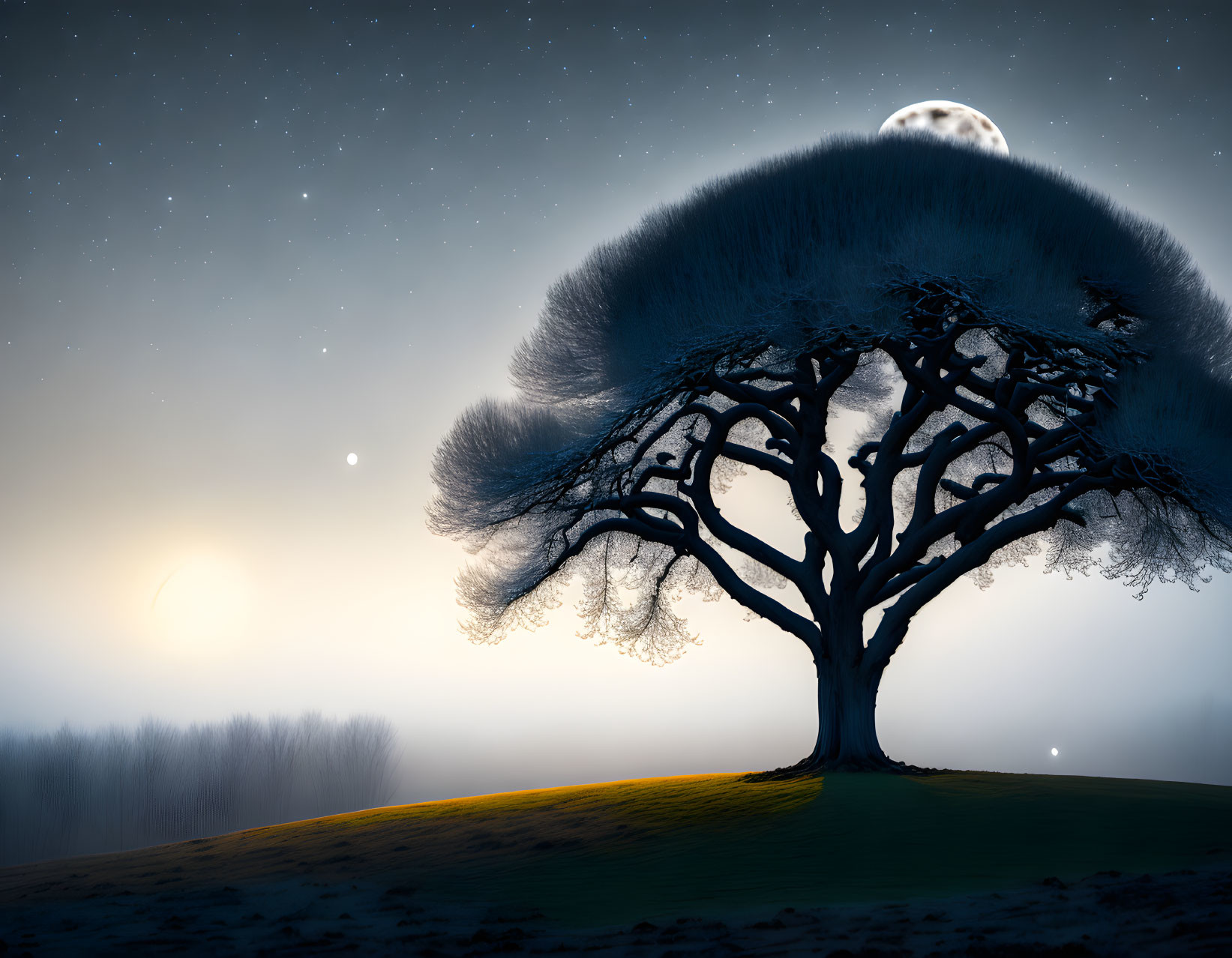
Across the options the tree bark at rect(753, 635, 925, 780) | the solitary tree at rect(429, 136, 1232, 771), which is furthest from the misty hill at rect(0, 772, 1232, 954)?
the solitary tree at rect(429, 136, 1232, 771)

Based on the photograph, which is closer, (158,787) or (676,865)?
(676,865)

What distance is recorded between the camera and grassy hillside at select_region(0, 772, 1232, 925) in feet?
28.8

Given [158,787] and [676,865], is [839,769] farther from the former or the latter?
[158,787]

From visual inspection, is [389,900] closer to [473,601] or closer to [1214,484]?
[473,601]

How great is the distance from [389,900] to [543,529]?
7728mm

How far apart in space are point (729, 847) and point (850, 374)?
8145 mm

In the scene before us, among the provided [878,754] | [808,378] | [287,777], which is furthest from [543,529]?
[287,777]

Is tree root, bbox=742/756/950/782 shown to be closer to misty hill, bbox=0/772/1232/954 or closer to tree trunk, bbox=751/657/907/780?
→ tree trunk, bbox=751/657/907/780

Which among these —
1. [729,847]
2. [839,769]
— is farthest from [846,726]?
[729,847]

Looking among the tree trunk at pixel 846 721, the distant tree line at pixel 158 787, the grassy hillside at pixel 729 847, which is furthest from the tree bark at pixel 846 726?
the distant tree line at pixel 158 787

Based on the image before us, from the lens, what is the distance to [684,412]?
15.2 metres

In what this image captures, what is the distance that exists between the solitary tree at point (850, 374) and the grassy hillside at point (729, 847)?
9.91 ft

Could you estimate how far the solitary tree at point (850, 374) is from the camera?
12.7 m

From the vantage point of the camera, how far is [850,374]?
49.4 feet
